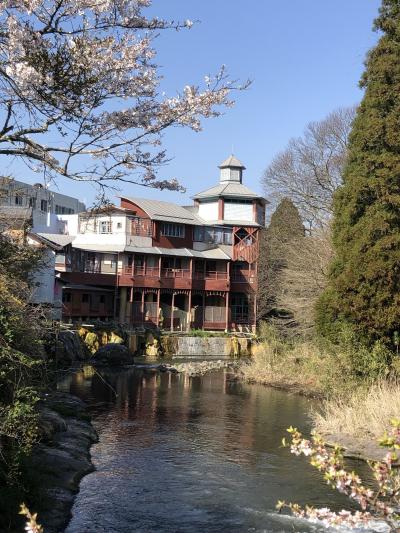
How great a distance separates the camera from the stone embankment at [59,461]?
9469mm

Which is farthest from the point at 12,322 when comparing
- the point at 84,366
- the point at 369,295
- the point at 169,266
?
the point at 169,266

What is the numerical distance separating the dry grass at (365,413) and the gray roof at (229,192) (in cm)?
3768

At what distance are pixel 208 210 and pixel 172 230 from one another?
5699 millimetres

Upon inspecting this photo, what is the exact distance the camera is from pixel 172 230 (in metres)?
50.6

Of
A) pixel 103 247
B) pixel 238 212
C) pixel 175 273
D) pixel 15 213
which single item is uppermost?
pixel 238 212

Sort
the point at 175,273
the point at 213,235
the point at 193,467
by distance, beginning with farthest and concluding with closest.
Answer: the point at 213,235 → the point at 175,273 → the point at 193,467

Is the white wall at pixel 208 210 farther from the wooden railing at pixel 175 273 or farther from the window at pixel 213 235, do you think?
the wooden railing at pixel 175 273

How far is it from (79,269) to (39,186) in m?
36.3

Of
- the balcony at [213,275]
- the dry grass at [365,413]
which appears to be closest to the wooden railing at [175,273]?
the balcony at [213,275]

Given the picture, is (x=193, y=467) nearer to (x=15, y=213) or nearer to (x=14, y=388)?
(x=14, y=388)

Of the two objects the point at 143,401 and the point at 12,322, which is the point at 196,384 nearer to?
the point at 143,401

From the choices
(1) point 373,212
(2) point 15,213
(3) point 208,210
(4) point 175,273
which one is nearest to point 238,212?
(3) point 208,210

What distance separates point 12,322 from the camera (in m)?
8.98

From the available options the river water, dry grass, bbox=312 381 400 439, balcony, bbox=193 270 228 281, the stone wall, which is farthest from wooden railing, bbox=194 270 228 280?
dry grass, bbox=312 381 400 439
